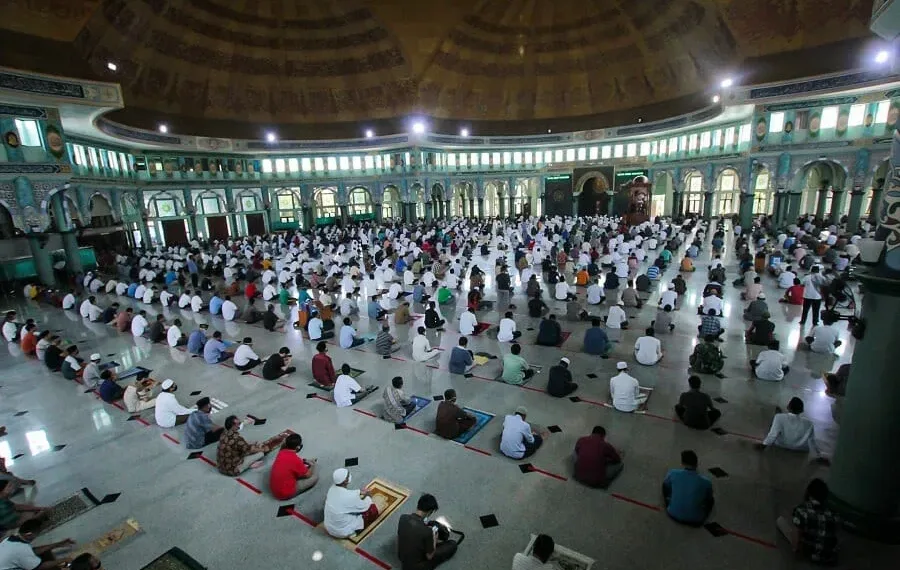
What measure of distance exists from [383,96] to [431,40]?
208 inches

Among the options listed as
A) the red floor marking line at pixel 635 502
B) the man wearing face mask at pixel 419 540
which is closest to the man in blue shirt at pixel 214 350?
the man wearing face mask at pixel 419 540

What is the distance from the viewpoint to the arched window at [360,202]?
36062mm

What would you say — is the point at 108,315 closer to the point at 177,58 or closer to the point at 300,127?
the point at 177,58

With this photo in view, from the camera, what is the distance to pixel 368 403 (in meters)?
6.47

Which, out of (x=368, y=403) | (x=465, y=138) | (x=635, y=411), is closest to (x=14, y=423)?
(x=368, y=403)

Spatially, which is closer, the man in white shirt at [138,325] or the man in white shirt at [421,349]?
the man in white shirt at [421,349]

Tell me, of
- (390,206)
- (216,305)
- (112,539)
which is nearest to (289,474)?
(112,539)

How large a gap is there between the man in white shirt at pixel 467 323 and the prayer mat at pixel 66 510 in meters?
6.10

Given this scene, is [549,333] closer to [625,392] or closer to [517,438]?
[625,392]

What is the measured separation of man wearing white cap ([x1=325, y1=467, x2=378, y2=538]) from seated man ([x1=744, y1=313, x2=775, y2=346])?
7242mm

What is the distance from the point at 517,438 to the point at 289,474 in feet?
7.94

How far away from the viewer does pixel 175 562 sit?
3742mm

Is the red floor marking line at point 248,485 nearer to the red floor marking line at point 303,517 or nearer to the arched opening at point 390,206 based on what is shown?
the red floor marking line at point 303,517

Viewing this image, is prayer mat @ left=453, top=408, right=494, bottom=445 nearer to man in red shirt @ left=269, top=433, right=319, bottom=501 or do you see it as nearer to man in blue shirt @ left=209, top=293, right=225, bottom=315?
man in red shirt @ left=269, top=433, right=319, bottom=501
